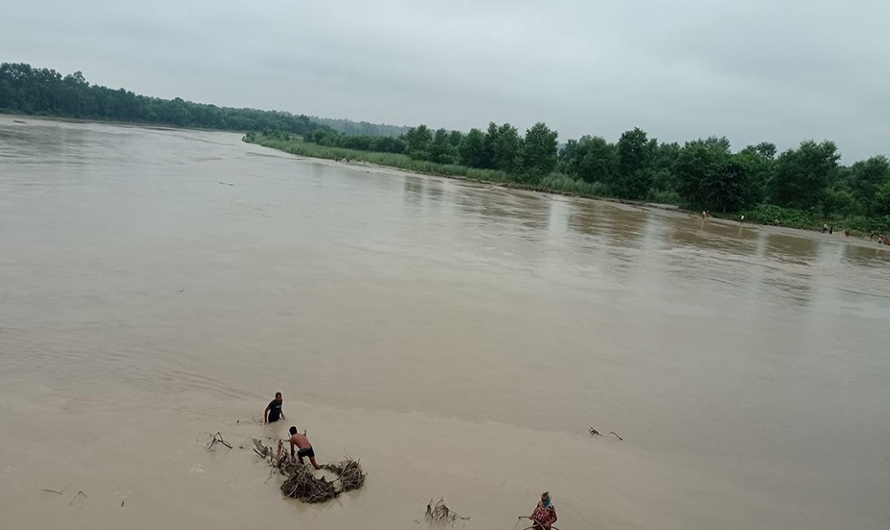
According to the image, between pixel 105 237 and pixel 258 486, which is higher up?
pixel 105 237

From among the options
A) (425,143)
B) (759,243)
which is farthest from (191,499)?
(425,143)

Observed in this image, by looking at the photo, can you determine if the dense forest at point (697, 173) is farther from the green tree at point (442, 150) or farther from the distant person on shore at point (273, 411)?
the distant person on shore at point (273, 411)

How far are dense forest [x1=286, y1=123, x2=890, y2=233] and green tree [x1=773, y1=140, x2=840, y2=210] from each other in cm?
6

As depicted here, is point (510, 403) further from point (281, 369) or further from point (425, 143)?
point (425, 143)

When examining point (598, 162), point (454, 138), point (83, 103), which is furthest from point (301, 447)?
point (83, 103)

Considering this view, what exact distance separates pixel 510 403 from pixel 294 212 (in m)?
18.6

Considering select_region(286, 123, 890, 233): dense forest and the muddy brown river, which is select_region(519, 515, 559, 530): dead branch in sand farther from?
select_region(286, 123, 890, 233): dense forest

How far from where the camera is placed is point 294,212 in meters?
25.6

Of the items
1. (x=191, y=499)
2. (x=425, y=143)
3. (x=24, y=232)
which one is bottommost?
(x=191, y=499)

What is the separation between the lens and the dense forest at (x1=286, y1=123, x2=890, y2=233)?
41.0 meters

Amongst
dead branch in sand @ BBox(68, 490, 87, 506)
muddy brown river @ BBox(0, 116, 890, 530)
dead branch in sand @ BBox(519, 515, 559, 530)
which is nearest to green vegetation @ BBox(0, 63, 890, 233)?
muddy brown river @ BBox(0, 116, 890, 530)

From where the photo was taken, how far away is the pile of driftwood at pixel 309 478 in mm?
6309

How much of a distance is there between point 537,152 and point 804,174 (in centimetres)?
2168

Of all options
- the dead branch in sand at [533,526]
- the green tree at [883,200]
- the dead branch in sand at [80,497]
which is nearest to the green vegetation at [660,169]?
the green tree at [883,200]
